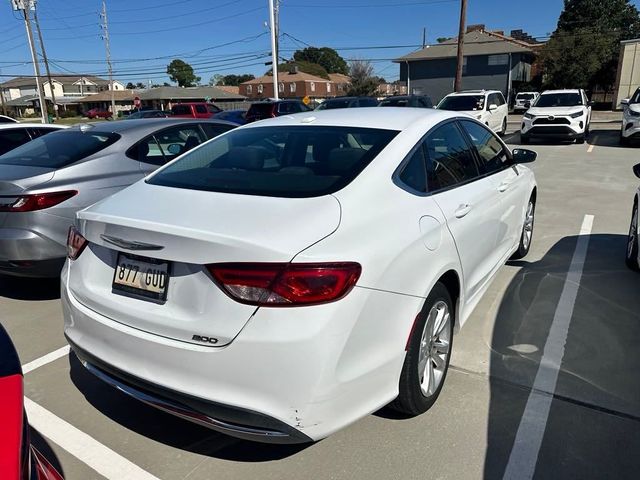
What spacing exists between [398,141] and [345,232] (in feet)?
3.08

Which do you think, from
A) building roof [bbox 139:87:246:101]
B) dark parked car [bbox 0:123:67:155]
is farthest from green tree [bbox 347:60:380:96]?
dark parked car [bbox 0:123:67:155]

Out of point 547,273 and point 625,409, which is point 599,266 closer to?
point 547,273

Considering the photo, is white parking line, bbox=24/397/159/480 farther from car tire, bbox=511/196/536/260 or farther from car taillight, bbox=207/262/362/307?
car tire, bbox=511/196/536/260

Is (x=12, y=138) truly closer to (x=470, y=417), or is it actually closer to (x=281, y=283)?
(x=281, y=283)

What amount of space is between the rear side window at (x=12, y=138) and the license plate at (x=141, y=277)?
6.37 metres

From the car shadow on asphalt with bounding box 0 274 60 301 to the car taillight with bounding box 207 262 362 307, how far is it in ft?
11.4

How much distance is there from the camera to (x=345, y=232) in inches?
84.4

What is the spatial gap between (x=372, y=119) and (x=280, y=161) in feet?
2.25

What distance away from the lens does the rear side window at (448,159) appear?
3.02 metres

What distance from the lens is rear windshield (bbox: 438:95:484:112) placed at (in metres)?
17.2

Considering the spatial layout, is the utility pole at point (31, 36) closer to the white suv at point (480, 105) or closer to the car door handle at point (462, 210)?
the white suv at point (480, 105)

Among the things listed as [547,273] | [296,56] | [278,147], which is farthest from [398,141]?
[296,56]

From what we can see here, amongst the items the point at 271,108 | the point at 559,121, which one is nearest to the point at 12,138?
the point at 271,108

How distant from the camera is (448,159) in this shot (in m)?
3.27
